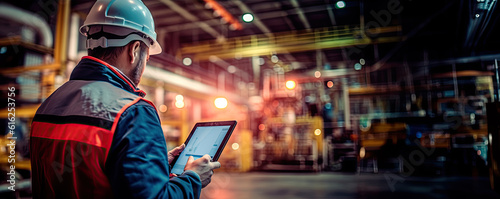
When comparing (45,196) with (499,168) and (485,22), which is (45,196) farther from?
(485,22)

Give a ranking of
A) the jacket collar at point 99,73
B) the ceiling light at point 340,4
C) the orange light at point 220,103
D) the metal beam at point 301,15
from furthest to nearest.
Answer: the orange light at point 220,103, the metal beam at point 301,15, the ceiling light at point 340,4, the jacket collar at point 99,73

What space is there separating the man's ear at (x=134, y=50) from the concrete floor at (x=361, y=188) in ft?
16.2

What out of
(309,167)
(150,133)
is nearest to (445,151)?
(309,167)

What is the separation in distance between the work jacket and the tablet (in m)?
0.21

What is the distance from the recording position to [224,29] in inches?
457

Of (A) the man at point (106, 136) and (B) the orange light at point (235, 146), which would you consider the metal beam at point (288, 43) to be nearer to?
(B) the orange light at point (235, 146)

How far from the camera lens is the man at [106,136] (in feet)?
3.19

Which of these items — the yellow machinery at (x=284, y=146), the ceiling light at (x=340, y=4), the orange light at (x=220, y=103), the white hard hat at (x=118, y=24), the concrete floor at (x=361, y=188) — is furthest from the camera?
the yellow machinery at (x=284, y=146)

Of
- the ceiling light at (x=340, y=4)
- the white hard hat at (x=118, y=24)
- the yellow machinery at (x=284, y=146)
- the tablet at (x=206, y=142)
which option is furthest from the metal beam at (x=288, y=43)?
the white hard hat at (x=118, y=24)

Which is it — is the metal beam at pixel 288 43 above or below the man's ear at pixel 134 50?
Answer: above

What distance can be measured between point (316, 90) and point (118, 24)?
438 inches

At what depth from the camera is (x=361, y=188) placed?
21.9 ft

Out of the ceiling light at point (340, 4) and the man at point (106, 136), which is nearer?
the man at point (106, 136)

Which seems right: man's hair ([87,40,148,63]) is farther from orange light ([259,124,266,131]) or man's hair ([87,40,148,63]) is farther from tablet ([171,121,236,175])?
orange light ([259,124,266,131])
